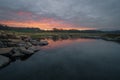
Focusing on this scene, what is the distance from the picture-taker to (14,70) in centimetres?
1551

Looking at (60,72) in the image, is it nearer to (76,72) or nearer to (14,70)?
(76,72)

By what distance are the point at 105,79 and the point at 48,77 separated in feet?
24.1

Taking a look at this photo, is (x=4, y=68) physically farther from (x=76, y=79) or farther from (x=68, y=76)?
(x=76, y=79)

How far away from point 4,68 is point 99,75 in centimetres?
1438

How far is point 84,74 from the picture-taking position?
14.2 meters

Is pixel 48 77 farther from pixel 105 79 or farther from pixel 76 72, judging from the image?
pixel 105 79

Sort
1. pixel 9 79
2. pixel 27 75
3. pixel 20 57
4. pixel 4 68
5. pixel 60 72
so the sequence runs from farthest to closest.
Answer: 1. pixel 20 57
2. pixel 4 68
3. pixel 60 72
4. pixel 27 75
5. pixel 9 79

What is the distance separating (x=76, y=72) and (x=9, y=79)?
9.09m

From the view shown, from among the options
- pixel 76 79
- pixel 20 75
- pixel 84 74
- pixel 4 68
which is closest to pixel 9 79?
pixel 20 75

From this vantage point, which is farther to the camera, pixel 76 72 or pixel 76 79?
pixel 76 72

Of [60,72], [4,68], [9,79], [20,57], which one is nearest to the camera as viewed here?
[9,79]

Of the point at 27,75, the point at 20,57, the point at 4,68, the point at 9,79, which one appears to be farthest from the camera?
the point at 20,57

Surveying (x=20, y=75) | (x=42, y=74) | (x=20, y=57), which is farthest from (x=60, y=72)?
(x=20, y=57)

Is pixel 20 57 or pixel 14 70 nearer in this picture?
pixel 14 70
